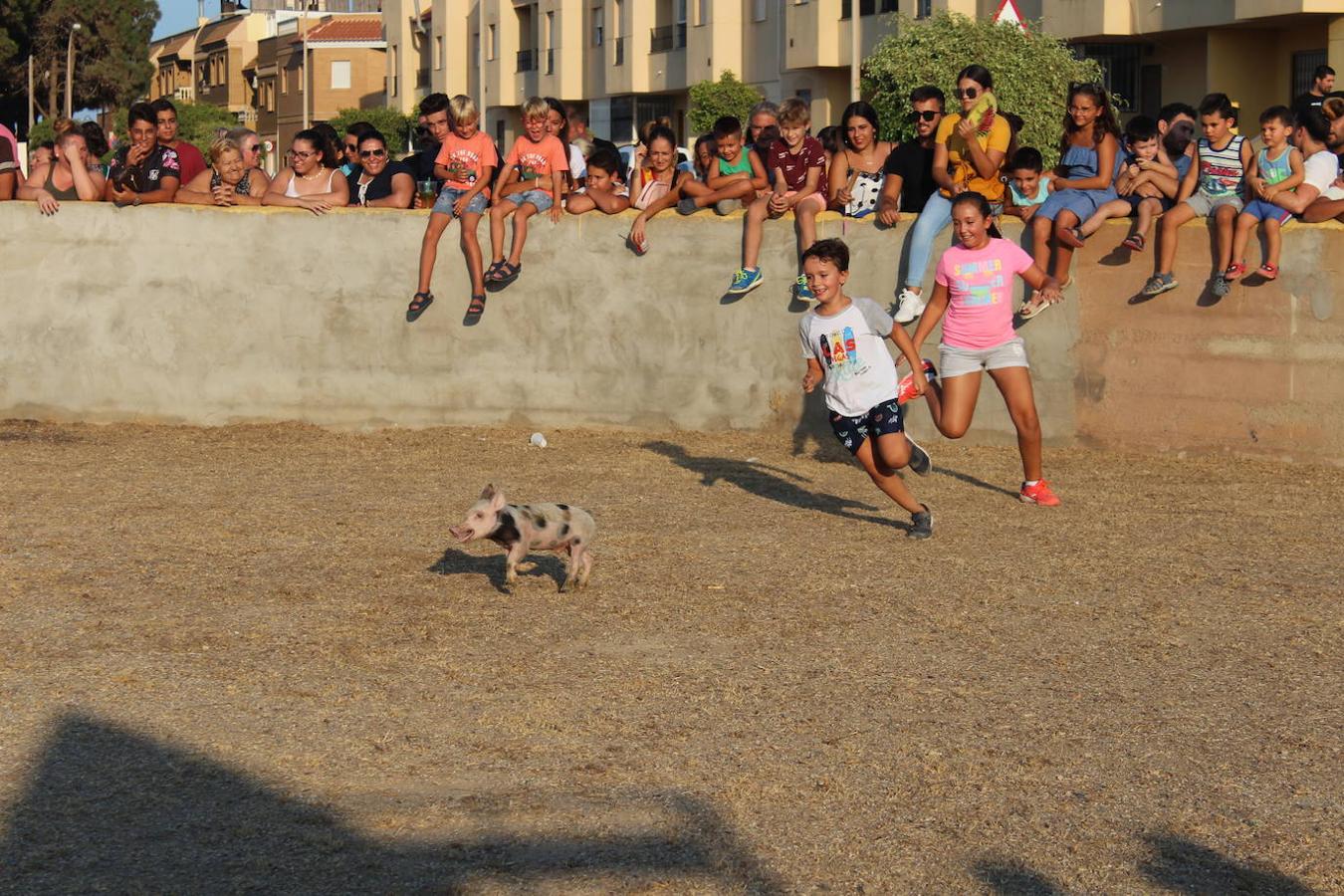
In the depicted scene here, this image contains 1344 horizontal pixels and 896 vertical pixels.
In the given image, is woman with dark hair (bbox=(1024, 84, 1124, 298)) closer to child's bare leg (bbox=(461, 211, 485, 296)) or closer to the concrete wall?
the concrete wall

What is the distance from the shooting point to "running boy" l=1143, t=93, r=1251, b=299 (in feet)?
37.0

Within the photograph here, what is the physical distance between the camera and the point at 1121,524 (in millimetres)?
9609

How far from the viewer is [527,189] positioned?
13.0 m

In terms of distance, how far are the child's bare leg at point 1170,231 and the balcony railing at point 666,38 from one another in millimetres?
41450

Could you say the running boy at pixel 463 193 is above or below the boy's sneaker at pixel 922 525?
above

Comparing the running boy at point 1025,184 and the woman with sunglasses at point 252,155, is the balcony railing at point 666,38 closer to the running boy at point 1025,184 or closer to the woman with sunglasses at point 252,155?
the woman with sunglasses at point 252,155

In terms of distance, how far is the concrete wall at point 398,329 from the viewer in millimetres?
12594

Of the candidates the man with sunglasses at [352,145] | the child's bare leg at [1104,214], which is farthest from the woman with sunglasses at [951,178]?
the man with sunglasses at [352,145]

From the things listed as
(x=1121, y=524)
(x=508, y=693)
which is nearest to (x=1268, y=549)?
(x=1121, y=524)

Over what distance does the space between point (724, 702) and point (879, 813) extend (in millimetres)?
1197

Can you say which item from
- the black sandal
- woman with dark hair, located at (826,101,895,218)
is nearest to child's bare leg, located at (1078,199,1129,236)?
woman with dark hair, located at (826,101,895,218)

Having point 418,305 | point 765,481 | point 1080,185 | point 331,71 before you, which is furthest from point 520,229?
point 331,71

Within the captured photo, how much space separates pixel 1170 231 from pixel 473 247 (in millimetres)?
4695

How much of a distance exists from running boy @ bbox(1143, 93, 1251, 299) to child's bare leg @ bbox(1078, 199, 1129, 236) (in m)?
0.33
